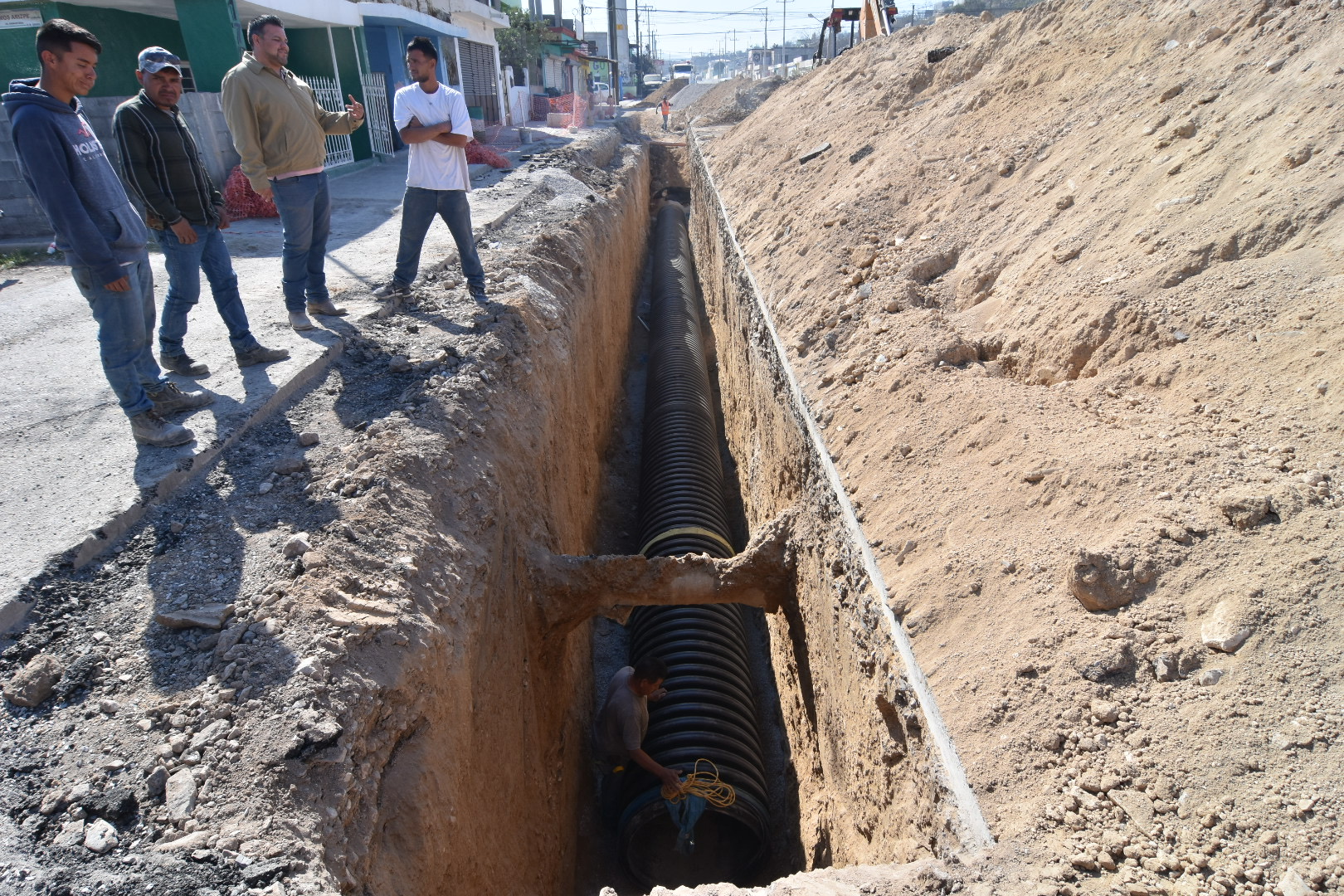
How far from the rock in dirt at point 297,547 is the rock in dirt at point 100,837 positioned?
1.12m

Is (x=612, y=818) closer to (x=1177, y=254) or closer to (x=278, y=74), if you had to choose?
(x=1177, y=254)

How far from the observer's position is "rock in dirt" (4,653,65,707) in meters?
2.37

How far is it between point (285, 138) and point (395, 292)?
1450 millimetres

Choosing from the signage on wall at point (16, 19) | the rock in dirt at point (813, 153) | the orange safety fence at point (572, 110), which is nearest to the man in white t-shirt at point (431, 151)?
the rock in dirt at point (813, 153)

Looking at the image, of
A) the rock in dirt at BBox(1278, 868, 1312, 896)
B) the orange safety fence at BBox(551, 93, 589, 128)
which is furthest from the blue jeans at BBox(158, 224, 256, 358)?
the orange safety fence at BBox(551, 93, 589, 128)

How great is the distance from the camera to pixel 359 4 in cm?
1555

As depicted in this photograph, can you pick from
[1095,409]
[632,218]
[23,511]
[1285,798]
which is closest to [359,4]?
[632,218]

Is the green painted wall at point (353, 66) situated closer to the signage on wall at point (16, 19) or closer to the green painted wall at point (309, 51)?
the green painted wall at point (309, 51)

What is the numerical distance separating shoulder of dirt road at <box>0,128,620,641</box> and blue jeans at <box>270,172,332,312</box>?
30 cm

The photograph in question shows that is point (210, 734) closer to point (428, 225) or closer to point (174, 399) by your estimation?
point (174, 399)

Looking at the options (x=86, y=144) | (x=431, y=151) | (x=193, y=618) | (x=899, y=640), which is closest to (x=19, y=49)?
(x=431, y=151)

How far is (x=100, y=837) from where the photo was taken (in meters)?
2.03

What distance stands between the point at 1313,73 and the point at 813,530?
12.2 ft

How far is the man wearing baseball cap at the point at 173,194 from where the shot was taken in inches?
149
